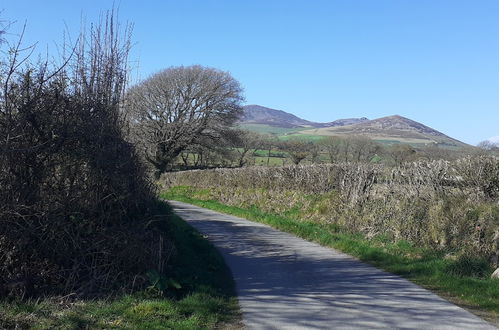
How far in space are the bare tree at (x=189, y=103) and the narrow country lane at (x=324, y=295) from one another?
35.2 metres

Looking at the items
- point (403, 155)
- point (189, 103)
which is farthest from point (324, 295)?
point (189, 103)

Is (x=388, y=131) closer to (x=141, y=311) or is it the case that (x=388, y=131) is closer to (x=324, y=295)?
(x=324, y=295)

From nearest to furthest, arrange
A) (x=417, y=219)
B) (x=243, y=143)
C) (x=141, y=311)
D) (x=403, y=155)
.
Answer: (x=141, y=311), (x=417, y=219), (x=403, y=155), (x=243, y=143)

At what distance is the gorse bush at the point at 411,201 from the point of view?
1037 centimetres

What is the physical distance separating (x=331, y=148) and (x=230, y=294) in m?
33.2

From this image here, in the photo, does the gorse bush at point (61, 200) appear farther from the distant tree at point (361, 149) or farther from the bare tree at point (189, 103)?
the bare tree at point (189, 103)

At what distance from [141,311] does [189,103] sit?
43108 mm

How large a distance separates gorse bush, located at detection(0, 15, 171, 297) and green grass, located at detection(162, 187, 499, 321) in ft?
15.7

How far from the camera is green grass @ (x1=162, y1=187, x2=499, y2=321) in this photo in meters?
7.66

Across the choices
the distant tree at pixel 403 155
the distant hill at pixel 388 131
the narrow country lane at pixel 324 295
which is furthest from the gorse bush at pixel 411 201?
the distant hill at pixel 388 131

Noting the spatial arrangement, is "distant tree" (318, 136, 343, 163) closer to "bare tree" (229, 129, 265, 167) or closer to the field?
"bare tree" (229, 129, 265, 167)

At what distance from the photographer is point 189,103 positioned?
159 feet

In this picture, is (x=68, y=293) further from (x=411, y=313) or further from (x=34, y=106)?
(x=411, y=313)

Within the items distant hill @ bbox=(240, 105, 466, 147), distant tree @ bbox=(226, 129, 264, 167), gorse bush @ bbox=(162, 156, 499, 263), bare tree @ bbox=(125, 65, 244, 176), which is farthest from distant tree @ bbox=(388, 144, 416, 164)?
bare tree @ bbox=(125, 65, 244, 176)
